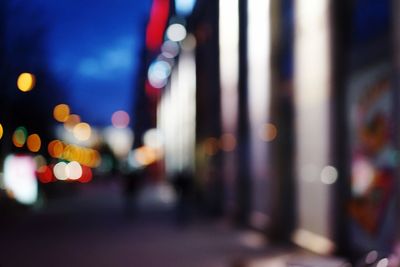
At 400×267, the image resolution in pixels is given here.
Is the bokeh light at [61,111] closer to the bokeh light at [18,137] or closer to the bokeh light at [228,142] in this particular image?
the bokeh light at [18,137]

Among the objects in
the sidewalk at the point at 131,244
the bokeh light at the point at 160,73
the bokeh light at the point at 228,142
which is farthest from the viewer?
the bokeh light at the point at 160,73

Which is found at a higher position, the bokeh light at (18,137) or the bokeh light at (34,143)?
the bokeh light at (18,137)

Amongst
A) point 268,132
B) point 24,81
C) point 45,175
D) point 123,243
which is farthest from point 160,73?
point 123,243

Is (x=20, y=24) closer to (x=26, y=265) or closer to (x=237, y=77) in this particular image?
(x=237, y=77)

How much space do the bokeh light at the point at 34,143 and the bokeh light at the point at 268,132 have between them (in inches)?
1169

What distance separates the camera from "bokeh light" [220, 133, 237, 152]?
22953 mm

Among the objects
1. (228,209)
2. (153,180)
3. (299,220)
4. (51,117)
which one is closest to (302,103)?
(299,220)

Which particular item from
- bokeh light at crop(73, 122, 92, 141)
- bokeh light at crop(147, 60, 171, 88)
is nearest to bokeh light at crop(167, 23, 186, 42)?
bokeh light at crop(147, 60, 171, 88)

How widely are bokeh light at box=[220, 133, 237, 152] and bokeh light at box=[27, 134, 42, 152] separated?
2399cm

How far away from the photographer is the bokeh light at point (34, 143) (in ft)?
153

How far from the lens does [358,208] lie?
1199cm

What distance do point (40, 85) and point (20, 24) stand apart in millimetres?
14668

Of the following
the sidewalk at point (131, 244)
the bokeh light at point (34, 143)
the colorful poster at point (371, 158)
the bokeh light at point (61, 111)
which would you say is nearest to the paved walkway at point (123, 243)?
the sidewalk at point (131, 244)

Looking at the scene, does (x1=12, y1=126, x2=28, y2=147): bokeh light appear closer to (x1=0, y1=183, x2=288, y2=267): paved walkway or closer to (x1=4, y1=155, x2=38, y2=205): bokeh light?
(x1=4, y1=155, x2=38, y2=205): bokeh light
